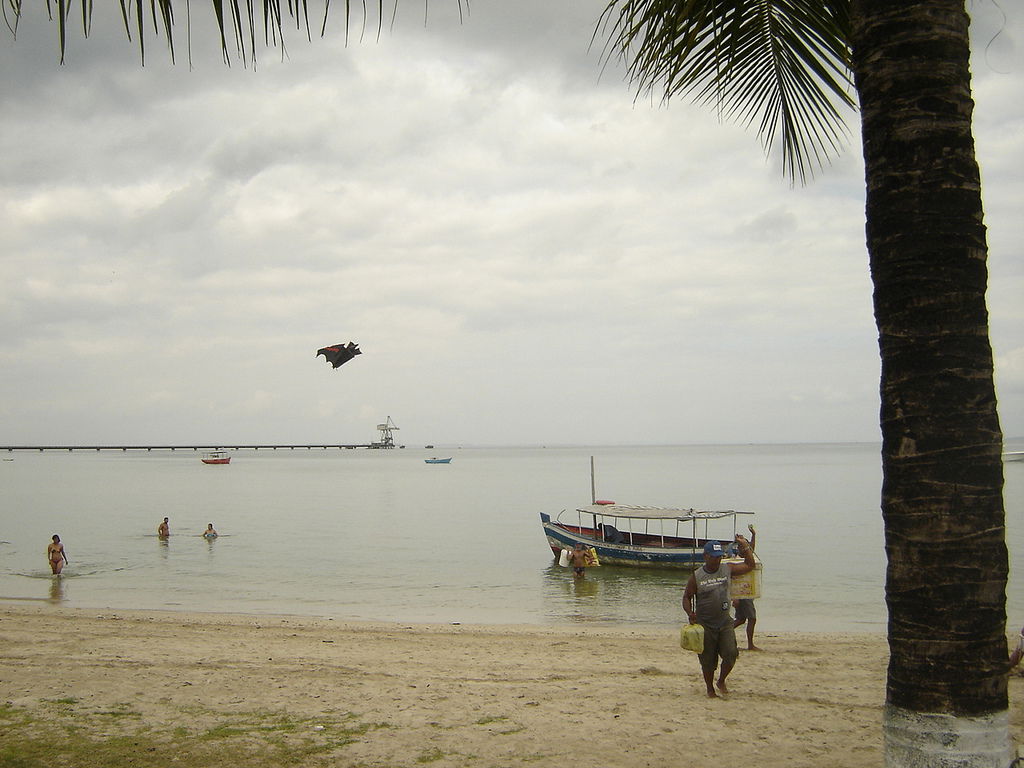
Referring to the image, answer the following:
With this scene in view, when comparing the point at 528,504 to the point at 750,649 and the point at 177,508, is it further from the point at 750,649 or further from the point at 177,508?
the point at 750,649

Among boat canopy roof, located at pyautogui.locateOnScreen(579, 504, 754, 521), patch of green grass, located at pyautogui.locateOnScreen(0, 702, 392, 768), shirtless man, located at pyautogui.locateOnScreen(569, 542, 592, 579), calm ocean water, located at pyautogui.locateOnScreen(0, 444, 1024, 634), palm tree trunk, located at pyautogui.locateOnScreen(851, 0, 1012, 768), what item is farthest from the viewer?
boat canopy roof, located at pyautogui.locateOnScreen(579, 504, 754, 521)

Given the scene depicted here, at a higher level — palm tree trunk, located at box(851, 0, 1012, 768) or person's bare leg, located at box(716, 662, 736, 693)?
palm tree trunk, located at box(851, 0, 1012, 768)

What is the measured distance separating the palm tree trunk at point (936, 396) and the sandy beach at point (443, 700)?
335cm

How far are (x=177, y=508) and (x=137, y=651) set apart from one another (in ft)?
175

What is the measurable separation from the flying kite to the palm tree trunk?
1264 cm

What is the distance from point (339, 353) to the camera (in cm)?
1588

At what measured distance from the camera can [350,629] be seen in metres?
16.5

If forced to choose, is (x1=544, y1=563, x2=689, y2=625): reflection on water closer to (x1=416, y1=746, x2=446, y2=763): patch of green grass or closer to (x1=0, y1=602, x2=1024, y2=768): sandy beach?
(x1=0, y1=602, x2=1024, y2=768): sandy beach

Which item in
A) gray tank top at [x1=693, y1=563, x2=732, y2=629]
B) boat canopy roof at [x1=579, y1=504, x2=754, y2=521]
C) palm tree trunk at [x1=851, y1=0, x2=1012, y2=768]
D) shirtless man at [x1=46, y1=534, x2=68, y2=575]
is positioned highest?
palm tree trunk at [x1=851, y1=0, x2=1012, y2=768]

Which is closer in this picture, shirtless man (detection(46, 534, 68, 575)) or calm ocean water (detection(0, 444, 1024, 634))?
calm ocean water (detection(0, 444, 1024, 634))

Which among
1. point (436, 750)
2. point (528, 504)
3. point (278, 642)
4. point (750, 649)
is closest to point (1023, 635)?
point (750, 649)

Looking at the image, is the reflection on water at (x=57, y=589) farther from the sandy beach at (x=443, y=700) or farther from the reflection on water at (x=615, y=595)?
the reflection on water at (x=615, y=595)

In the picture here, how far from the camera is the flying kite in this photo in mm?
15625

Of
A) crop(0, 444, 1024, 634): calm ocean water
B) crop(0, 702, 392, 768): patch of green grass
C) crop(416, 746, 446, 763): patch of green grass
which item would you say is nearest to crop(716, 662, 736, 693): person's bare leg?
crop(416, 746, 446, 763): patch of green grass
